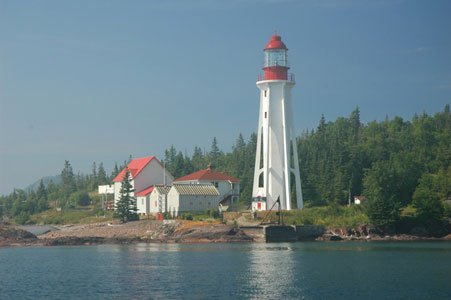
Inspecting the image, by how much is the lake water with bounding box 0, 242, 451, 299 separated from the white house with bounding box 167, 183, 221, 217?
15.3 meters

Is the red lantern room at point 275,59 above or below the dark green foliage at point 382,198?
above

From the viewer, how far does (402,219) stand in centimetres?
7450

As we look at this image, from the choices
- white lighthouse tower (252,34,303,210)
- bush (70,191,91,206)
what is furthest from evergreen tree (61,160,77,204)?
white lighthouse tower (252,34,303,210)

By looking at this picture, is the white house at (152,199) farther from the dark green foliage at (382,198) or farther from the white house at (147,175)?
the dark green foliage at (382,198)

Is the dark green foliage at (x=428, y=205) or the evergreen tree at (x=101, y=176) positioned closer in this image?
the dark green foliage at (x=428, y=205)

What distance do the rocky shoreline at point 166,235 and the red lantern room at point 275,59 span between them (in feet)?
56.4

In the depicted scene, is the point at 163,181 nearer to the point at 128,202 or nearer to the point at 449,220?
the point at 128,202

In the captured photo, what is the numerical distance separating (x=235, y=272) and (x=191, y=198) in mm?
35928

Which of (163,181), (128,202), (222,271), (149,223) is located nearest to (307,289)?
(222,271)

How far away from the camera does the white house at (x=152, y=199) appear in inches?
3442

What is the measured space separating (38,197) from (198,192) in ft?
208

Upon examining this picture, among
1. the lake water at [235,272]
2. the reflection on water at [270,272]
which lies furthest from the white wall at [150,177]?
the reflection on water at [270,272]

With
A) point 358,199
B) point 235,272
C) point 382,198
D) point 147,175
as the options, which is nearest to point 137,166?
point 147,175

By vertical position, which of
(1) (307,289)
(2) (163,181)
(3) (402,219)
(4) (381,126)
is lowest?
(1) (307,289)
